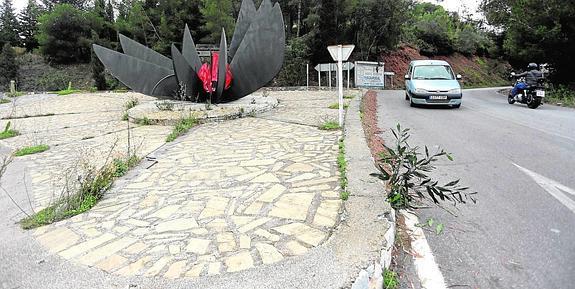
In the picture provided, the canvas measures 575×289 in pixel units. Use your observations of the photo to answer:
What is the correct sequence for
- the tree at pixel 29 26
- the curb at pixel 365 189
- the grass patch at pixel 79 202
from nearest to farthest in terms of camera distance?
the curb at pixel 365 189 → the grass patch at pixel 79 202 → the tree at pixel 29 26

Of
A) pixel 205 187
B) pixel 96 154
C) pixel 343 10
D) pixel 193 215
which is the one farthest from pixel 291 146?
pixel 343 10

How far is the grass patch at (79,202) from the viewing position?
3205 millimetres

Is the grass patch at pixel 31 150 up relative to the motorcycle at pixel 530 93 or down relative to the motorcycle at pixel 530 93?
down

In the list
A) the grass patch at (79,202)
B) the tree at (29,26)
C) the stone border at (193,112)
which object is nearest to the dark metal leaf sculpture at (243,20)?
the stone border at (193,112)

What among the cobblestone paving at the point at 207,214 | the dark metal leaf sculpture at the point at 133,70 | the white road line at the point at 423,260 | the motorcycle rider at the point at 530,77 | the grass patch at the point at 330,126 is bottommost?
the white road line at the point at 423,260

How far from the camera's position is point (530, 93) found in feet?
38.2

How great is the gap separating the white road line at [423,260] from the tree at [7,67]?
93.8 feet

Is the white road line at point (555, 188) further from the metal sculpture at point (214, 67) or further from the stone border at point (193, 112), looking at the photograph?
the metal sculpture at point (214, 67)

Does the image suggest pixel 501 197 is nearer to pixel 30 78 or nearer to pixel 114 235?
pixel 114 235

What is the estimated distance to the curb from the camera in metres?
2.16

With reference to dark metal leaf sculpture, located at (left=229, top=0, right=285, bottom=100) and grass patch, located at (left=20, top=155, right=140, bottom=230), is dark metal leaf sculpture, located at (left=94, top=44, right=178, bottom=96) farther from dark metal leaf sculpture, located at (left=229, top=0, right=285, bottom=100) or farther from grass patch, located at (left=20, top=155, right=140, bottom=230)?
grass patch, located at (left=20, top=155, right=140, bottom=230)

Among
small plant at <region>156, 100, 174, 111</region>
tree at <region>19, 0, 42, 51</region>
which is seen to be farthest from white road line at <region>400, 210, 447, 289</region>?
tree at <region>19, 0, 42, 51</region>

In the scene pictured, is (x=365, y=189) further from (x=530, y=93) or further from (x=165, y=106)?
(x=530, y=93)

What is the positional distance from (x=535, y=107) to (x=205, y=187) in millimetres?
11688
